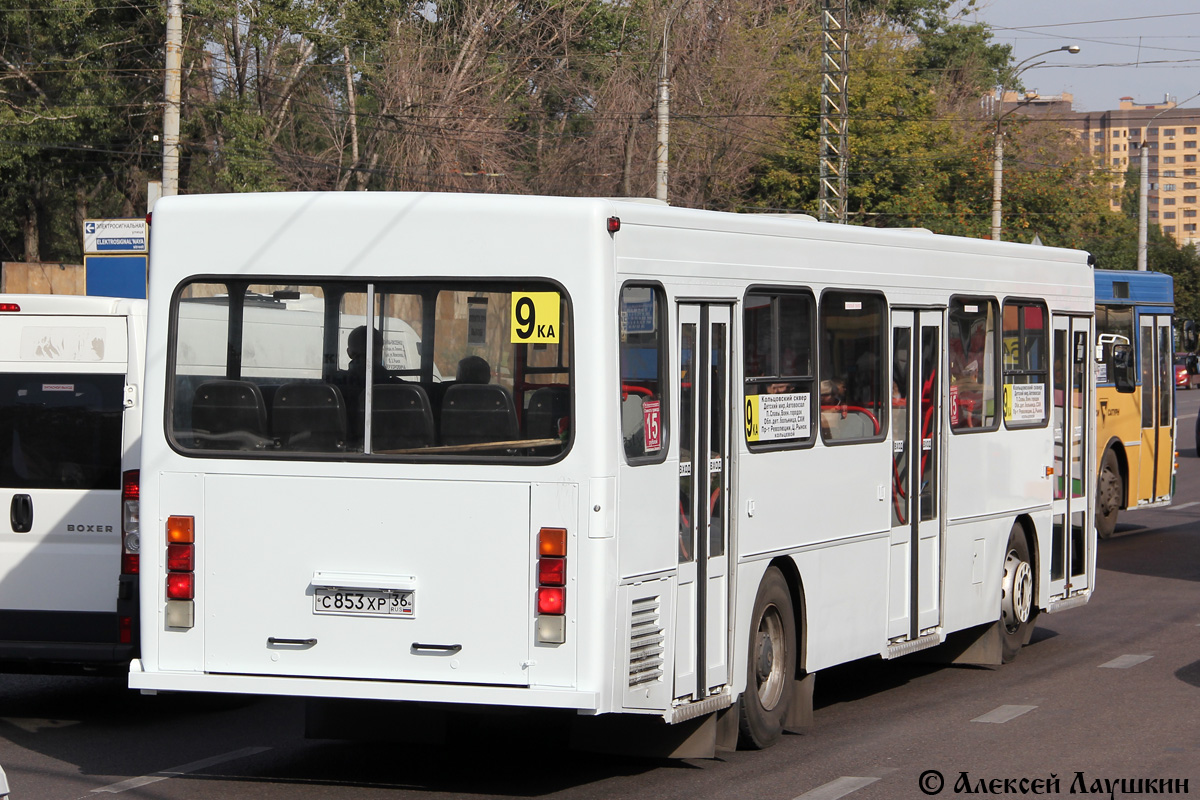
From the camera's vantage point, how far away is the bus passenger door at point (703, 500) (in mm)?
7094

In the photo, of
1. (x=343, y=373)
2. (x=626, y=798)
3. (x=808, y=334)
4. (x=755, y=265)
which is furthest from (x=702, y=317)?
(x=626, y=798)

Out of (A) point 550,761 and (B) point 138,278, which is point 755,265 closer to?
(A) point 550,761

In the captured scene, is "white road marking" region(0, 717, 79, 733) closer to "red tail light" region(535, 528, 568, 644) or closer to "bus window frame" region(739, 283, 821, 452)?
"red tail light" region(535, 528, 568, 644)

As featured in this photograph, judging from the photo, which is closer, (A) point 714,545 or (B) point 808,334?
(A) point 714,545

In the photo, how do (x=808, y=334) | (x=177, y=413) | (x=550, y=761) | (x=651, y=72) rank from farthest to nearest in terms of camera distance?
(x=651, y=72) < (x=808, y=334) < (x=550, y=761) < (x=177, y=413)

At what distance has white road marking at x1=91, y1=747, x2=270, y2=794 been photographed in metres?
6.97

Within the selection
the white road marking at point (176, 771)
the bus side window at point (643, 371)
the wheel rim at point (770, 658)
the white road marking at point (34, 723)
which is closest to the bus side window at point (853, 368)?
the wheel rim at point (770, 658)

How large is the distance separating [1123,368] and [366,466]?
43.2ft

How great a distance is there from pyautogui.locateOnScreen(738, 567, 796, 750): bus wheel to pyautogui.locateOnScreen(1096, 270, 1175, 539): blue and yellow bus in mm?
10547

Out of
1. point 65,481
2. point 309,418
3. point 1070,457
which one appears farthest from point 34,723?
point 1070,457

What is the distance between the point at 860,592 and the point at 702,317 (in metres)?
2.29

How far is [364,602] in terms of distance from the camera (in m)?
6.68

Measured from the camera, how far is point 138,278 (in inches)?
758

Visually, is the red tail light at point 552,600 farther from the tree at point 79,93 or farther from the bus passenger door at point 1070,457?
the tree at point 79,93
